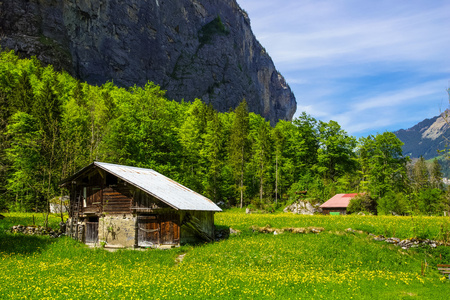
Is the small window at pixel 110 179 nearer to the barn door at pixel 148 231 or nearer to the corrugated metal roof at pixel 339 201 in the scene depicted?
the barn door at pixel 148 231

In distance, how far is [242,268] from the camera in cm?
2006

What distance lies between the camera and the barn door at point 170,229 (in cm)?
2628

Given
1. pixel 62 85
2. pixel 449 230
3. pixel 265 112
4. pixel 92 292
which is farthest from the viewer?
pixel 265 112

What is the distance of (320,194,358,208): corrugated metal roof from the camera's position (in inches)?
2114

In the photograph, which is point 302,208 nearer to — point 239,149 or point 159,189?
point 239,149

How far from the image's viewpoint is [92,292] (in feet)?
44.3

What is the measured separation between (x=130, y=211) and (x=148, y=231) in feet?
7.74

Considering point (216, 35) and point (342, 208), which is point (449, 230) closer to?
point (342, 208)

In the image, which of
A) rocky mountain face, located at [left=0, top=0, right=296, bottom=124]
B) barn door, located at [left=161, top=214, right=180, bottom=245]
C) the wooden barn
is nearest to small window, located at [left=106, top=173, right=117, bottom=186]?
the wooden barn

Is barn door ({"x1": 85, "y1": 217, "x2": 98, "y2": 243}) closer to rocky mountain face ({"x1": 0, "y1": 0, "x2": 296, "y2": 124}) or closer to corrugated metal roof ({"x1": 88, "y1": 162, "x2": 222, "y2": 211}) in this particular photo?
corrugated metal roof ({"x1": 88, "y1": 162, "x2": 222, "y2": 211})

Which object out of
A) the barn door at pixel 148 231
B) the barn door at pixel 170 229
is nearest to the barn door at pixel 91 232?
the barn door at pixel 148 231

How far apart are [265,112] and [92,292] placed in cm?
17579

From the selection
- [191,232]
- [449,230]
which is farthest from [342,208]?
[191,232]

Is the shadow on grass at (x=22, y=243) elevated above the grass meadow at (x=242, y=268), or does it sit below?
above
